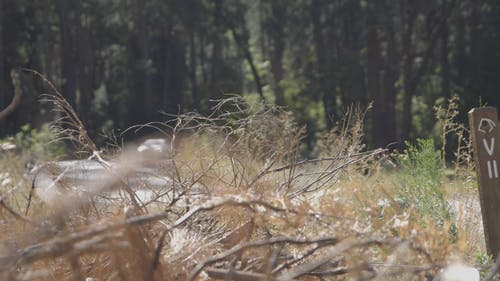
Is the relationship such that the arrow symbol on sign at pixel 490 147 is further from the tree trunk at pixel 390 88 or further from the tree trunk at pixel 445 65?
the tree trunk at pixel 445 65

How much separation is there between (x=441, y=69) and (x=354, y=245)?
138ft

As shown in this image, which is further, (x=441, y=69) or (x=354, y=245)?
(x=441, y=69)

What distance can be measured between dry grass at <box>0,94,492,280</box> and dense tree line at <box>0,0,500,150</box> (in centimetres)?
2911

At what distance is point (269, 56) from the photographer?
54.8 meters

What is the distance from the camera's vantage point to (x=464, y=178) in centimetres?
786

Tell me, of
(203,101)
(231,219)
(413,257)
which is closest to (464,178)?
(231,219)

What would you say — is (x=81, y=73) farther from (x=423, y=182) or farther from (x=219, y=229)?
(x=219, y=229)

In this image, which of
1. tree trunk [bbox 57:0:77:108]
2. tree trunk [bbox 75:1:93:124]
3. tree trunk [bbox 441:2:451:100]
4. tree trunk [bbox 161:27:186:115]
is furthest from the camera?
tree trunk [bbox 161:27:186:115]

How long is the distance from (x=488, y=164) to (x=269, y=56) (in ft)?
160

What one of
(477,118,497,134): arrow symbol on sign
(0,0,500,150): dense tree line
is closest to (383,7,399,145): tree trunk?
(0,0,500,150): dense tree line

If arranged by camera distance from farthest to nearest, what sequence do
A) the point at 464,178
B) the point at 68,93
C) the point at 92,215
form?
the point at 68,93 → the point at 464,178 → the point at 92,215

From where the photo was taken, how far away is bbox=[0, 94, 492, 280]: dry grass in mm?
3799

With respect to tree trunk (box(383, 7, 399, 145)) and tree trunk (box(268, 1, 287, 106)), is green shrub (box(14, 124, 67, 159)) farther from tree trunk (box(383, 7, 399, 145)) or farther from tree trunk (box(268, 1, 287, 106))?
tree trunk (box(268, 1, 287, 106))

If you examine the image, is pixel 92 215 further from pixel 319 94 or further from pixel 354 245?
pixel 319 94
